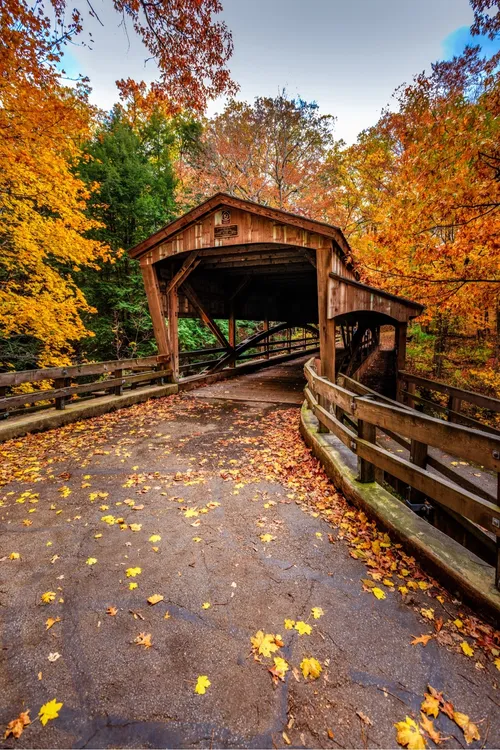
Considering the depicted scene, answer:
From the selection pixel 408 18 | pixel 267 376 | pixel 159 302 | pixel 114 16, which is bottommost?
pixel 267 376

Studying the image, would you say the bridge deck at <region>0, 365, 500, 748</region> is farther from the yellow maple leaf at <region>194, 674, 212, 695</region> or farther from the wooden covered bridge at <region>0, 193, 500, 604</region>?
the wooden covered bridge at <region>0, 193, 500, 604</region>

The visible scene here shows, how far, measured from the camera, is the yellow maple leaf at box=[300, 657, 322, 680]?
1896 mm

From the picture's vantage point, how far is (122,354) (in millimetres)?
13211

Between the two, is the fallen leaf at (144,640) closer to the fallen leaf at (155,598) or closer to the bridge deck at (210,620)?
the bridge deck at (210,620)

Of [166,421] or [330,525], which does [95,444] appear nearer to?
[166,421]

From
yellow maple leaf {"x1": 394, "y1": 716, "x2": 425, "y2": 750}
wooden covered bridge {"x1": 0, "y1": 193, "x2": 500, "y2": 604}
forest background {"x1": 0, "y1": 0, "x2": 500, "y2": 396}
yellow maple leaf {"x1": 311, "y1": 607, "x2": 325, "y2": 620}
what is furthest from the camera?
forest background {"x1": 0, "y1": 0, "x2": 500, "y2": 396}

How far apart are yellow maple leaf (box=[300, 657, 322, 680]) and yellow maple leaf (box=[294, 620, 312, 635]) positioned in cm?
18

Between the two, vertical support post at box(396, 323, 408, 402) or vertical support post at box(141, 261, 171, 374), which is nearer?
vertical support post at box(396, 323, 408, 402)

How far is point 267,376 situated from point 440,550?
36.7 ft

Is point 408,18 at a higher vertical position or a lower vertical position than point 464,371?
higher

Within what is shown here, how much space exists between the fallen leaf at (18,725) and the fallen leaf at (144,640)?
592mm

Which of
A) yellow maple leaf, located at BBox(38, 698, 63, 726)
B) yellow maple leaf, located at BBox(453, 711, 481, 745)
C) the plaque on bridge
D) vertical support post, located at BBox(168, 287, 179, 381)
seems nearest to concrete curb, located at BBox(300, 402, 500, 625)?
yellow maple leaf, located at BBox(453, 711, 481, 745)

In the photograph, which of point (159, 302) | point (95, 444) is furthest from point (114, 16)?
point (95, 444)

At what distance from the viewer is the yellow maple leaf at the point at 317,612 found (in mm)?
2309
